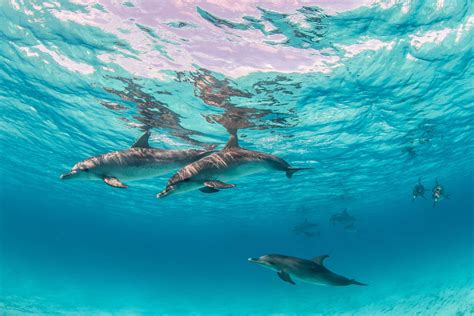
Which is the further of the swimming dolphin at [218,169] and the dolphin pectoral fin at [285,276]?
the dolphin pectoral fin at [285,276]

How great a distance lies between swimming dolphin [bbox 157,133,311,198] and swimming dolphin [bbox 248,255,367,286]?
2.51 m

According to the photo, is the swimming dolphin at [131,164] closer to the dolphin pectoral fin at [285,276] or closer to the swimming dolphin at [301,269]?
the swimming dolphin at [301,269]

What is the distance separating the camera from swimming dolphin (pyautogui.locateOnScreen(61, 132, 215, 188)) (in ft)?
27.1

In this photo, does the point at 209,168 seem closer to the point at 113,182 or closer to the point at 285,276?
the point at 113,182

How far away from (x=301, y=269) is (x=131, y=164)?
18.0 ft

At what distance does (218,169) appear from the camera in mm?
7820

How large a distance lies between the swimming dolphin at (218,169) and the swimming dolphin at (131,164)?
131 centimetres

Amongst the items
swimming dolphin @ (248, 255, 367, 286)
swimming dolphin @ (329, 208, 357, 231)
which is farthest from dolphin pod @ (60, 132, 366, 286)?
swimming dolphin @ (329, 208, 357, 231)

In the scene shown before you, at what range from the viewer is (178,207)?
160ft

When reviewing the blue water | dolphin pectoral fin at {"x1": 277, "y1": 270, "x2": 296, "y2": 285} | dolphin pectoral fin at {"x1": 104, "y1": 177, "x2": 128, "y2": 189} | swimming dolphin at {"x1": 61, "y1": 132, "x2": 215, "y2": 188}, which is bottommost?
dolphin pectoral fin at {"x1": 277, "y1": 270, "x2": 296, "y2": 285}

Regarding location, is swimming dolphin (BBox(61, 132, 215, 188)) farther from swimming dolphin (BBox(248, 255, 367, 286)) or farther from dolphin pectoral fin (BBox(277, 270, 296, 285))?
dolphin pectoral fin (BBox(277, 270, 296, 285))

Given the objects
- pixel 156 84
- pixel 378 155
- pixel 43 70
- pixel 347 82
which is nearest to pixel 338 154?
pixel 378 155

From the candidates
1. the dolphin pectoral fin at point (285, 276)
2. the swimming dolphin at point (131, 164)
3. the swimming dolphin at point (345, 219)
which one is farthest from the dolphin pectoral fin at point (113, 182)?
the swimming dolphin at point (345, 219)

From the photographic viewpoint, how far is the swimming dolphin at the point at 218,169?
703 cm
